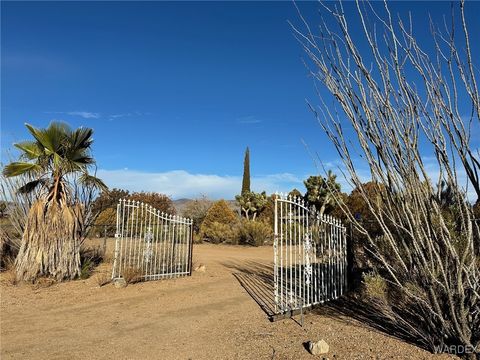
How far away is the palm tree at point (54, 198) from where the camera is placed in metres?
10.1

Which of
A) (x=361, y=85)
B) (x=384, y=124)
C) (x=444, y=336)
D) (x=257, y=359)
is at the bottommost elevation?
(x=257, y=359)

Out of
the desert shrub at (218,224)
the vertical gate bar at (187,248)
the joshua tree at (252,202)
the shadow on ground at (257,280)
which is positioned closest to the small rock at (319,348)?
the shadow on ground at (257,280)

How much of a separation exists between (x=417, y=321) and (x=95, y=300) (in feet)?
20.5

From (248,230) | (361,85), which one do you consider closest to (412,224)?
(361,85)

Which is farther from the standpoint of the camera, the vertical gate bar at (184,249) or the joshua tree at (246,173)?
the joshua tree at (246,173)

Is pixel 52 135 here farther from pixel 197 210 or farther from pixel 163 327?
pixel 197 210

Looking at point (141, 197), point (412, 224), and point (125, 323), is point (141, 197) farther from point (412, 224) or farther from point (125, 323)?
point (412, 224)

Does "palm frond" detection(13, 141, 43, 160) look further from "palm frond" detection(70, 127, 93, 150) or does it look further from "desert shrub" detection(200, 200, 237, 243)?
"desert shrub" detection(200, 200, 237, 243)

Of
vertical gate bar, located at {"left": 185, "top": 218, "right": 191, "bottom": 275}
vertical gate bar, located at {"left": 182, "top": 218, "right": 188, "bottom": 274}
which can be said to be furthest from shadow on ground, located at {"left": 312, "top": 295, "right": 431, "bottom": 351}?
vertical gate bar, located at {"left": 182, "top": 218, "right": 188, "bottom": 274}

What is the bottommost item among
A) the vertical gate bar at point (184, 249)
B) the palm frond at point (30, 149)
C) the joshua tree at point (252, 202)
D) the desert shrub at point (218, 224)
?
the vertical gate bar at point (184, 249)

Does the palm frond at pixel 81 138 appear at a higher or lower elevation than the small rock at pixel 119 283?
higher

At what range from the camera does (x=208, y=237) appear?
2492 cm

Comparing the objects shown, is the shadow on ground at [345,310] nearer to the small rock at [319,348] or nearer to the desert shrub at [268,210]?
the small rock at [319,348]

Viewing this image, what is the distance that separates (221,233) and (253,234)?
207 centimetres
